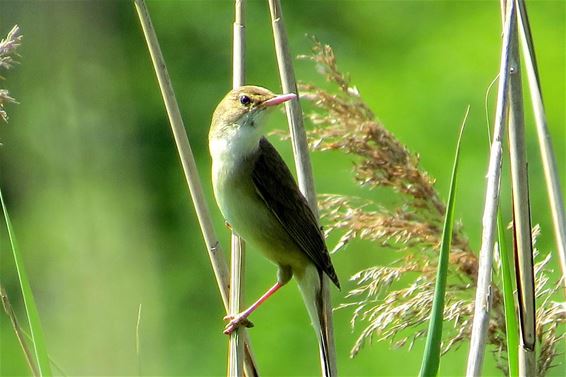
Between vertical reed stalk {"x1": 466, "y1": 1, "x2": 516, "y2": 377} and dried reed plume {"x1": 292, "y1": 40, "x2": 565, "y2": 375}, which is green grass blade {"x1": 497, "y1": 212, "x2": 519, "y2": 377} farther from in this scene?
dried reed plume {"x1": 292, "y1": 40, "x2": 565, "y2": 375}

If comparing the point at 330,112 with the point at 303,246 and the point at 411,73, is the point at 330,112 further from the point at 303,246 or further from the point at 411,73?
the point at 411,73

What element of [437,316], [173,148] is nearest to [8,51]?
[437,316]

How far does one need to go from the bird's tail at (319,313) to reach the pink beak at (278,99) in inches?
21.7

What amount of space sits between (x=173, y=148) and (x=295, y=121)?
626 cm

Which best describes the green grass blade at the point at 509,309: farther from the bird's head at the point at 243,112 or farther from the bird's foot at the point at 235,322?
the bird's head at the point at 243,112

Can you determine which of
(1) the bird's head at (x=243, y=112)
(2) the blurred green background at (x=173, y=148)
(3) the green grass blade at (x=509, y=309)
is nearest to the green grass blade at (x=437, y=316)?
(3) the green grass blade at (x=509, y=309)

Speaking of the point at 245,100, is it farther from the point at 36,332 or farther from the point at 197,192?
the point at 36,332

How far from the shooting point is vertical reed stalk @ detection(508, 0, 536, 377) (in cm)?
262

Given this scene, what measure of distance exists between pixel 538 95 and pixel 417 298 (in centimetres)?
59

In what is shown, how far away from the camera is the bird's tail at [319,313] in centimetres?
291

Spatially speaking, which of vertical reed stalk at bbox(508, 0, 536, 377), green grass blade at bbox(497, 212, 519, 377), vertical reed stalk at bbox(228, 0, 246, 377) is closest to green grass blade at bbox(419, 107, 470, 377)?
green grass blade at bbox(497, 212, 519, 377)

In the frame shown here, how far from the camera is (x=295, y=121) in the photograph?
119 inches

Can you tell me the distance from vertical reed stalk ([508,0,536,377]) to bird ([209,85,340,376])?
0.80m

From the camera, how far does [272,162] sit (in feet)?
11.6
